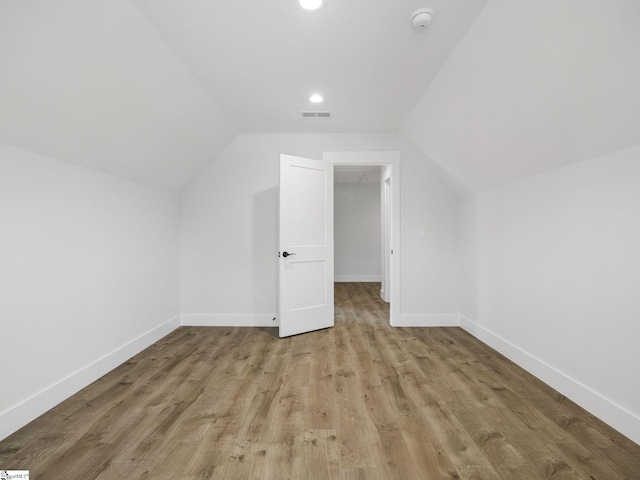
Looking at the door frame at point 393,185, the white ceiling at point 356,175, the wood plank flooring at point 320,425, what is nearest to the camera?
the wood plank flooring at point 320,425

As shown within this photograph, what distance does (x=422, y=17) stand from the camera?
1.86m

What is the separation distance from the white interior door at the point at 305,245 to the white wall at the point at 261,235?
43 centimetres

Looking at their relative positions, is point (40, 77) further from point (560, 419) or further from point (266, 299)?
point (560, 419)

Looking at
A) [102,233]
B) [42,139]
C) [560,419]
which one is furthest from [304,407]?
[42,139]

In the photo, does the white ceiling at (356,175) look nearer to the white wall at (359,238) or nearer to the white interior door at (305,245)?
the white wall at (359,238)

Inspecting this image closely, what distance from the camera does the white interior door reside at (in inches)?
141

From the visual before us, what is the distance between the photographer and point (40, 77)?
167 centimetres

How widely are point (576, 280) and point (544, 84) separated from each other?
4.34 feet

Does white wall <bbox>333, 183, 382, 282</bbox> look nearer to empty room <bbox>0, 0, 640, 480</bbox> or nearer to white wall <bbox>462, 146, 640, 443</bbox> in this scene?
empty room <bbox>0, 0, 640, 480</bbox>

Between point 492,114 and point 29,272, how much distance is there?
336 cm

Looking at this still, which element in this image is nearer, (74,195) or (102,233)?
(74,195)

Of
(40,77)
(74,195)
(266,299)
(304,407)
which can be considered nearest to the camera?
(40,77)

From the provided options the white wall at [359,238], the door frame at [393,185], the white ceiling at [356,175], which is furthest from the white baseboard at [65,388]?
the white wall at [359,238]

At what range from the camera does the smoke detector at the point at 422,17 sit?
1839mm
